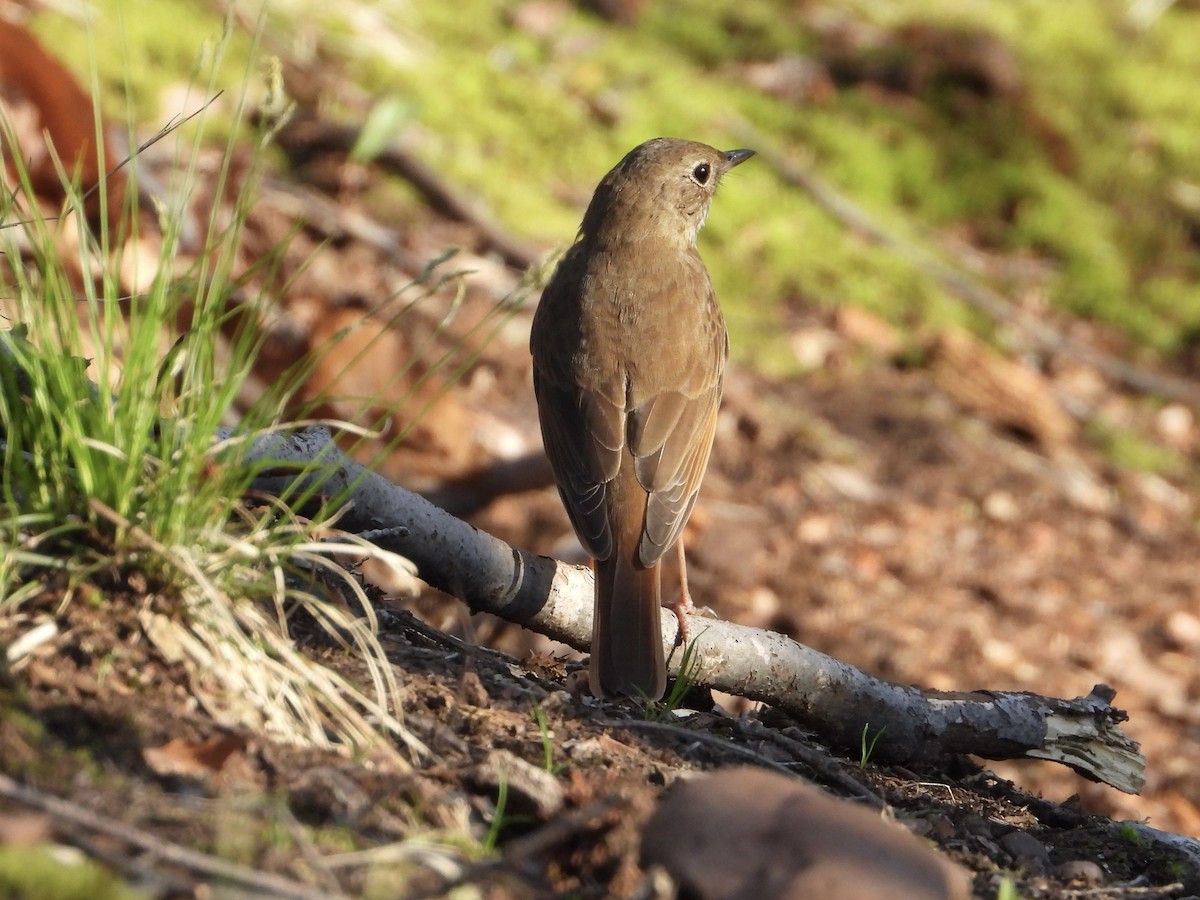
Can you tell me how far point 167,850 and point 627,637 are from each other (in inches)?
77.8

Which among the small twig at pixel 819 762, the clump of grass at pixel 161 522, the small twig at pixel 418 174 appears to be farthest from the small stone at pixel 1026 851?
the small twig at pixel 418 174

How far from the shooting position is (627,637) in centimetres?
407

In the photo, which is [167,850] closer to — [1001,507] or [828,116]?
[1001,507]

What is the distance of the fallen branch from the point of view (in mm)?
3762

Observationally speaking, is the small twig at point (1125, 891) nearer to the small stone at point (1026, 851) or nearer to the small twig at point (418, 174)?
the small stone at point (1026, 851)

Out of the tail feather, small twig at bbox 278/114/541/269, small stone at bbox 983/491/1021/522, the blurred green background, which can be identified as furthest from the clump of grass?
small stone at bbox 983/491/1021/522

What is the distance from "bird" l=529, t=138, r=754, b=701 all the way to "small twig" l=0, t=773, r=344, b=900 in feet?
6.53

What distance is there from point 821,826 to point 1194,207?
30.9 ft

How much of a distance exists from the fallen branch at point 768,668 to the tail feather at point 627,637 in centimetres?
10

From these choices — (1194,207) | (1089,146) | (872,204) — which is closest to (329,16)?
(872,204)

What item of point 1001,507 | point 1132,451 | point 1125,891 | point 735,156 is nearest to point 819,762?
Result: point 1125,891

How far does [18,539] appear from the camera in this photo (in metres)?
2.94

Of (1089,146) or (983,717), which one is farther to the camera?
(1089,146)

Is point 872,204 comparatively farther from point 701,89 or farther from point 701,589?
point 701,589
